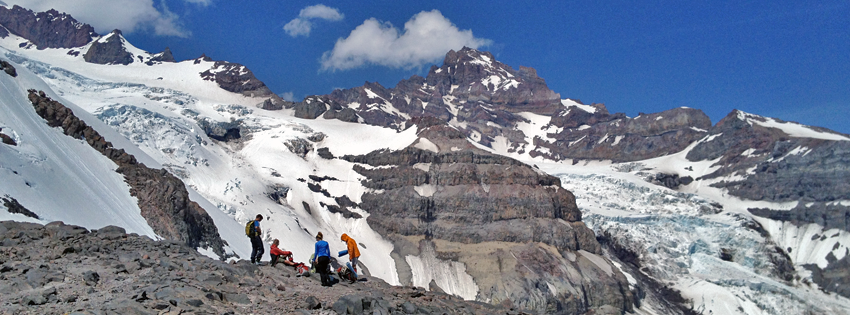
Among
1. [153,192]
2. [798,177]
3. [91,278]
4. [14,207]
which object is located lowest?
[91,278]

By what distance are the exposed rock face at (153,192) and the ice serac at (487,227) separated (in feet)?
214

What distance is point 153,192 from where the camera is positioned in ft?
182

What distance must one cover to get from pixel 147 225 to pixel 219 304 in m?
33.9

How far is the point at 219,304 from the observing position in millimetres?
17719

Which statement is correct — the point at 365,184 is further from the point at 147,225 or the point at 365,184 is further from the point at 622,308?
the point at 147,225

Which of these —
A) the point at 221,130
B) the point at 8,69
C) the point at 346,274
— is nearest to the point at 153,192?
the point at 8,69

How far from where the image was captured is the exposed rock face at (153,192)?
174 ft

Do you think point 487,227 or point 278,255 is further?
point 487,227

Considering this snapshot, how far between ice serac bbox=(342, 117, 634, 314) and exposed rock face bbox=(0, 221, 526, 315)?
92.3m

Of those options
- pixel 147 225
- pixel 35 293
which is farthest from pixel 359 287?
pixel 147 225

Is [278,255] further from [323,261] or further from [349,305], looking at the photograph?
[349,305]

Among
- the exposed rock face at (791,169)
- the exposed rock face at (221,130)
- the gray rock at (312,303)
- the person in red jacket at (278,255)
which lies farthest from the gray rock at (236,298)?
the exposed rock face at (791,169)

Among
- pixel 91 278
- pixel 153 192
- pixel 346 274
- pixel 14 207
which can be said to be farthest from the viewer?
pixel 153 192

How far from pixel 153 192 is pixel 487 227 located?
286ft
